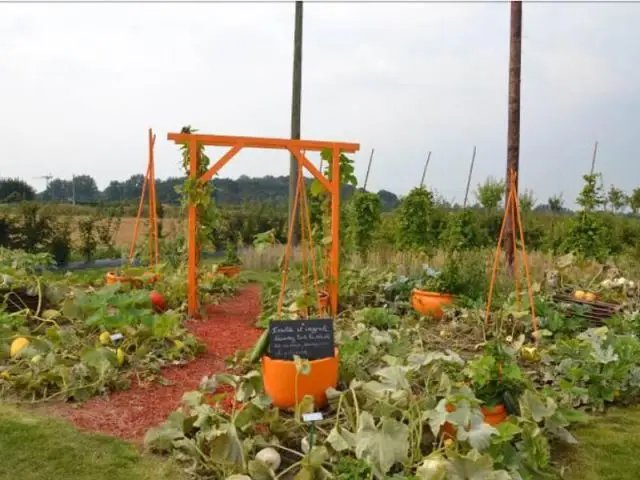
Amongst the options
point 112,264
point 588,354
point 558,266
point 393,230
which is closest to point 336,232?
point 558,266

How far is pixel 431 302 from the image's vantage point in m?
5.84

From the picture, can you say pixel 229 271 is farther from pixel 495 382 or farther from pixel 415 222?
pixel 495 382

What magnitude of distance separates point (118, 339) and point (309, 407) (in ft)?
6.05

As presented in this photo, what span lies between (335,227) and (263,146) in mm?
1094

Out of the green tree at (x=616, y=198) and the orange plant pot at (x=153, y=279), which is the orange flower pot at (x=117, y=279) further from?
the green tree at (x=616, y=198)

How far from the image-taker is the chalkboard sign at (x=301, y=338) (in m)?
3.41

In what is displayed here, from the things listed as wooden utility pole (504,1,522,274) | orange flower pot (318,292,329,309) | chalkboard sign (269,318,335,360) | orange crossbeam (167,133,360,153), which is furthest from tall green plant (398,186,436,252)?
chalkboard sign (269,318,335,360)

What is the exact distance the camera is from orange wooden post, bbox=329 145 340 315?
621 cm

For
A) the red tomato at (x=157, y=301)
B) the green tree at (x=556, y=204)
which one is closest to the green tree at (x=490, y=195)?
the green tree at (x=556, y=204)

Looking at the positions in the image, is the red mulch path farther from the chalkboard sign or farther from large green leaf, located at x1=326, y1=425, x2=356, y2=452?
large green leaf, located at x1=326, y1=425, x2=356, y2=452

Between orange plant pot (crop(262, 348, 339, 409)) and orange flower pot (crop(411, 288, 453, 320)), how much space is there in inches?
101

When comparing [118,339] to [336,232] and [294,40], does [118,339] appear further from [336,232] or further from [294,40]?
[294,40]

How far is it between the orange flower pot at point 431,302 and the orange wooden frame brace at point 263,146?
2.69 ft

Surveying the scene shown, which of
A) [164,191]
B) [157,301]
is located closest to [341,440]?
[157,301]
